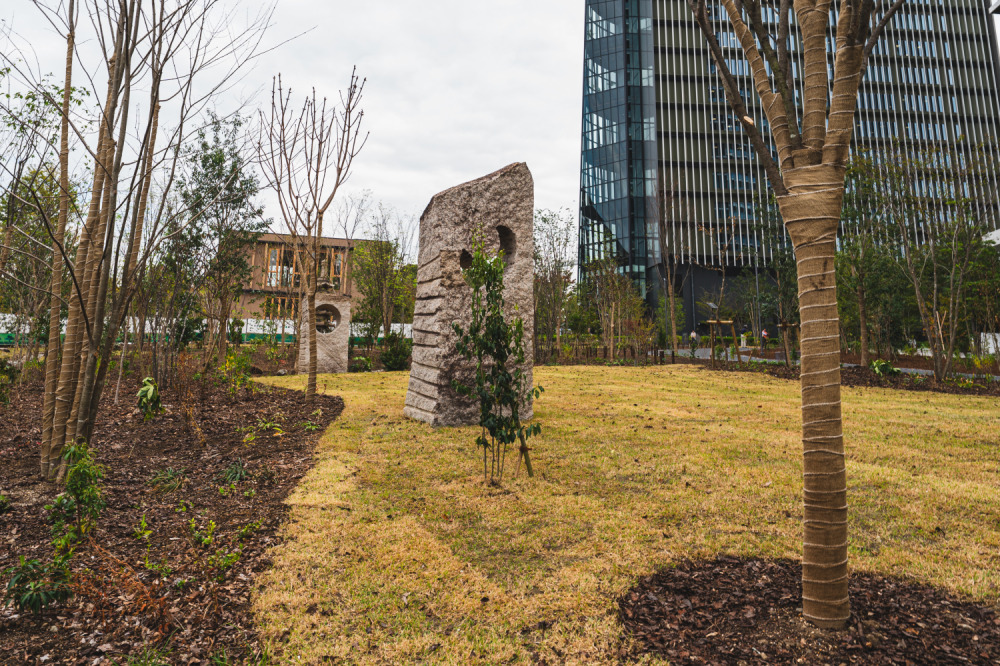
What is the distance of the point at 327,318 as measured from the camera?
1628cm

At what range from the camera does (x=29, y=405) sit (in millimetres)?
7598

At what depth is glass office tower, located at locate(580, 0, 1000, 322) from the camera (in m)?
41.8

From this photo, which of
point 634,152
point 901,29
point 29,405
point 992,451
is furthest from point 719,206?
point 29,405

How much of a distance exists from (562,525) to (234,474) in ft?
9.69

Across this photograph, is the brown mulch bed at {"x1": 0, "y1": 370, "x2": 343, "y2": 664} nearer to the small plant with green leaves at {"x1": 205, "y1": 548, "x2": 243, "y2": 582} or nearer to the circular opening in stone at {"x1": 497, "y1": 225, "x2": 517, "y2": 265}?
the small plant with green leaves at {"x1": 205, "y1": 548, "x2": 243, "y2": 582}

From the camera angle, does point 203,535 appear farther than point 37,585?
Yes

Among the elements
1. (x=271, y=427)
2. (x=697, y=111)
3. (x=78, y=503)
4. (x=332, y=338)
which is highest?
(x=697, y=111)

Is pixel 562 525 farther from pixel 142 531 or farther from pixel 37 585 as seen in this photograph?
pixel 37 585

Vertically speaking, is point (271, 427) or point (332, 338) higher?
point (332, 338)

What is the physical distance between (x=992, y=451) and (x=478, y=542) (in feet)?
20.1

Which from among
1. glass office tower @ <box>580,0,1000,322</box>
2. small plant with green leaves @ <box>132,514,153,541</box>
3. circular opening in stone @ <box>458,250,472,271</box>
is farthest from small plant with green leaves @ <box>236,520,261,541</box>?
glass office tower @ <box>580,0,1000,322</box>

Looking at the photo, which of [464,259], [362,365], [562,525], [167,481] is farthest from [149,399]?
[362,365]

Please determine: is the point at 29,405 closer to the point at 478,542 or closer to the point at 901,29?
the point at 478,542

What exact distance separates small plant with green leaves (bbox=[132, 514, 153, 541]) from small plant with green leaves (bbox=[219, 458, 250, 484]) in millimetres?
967
